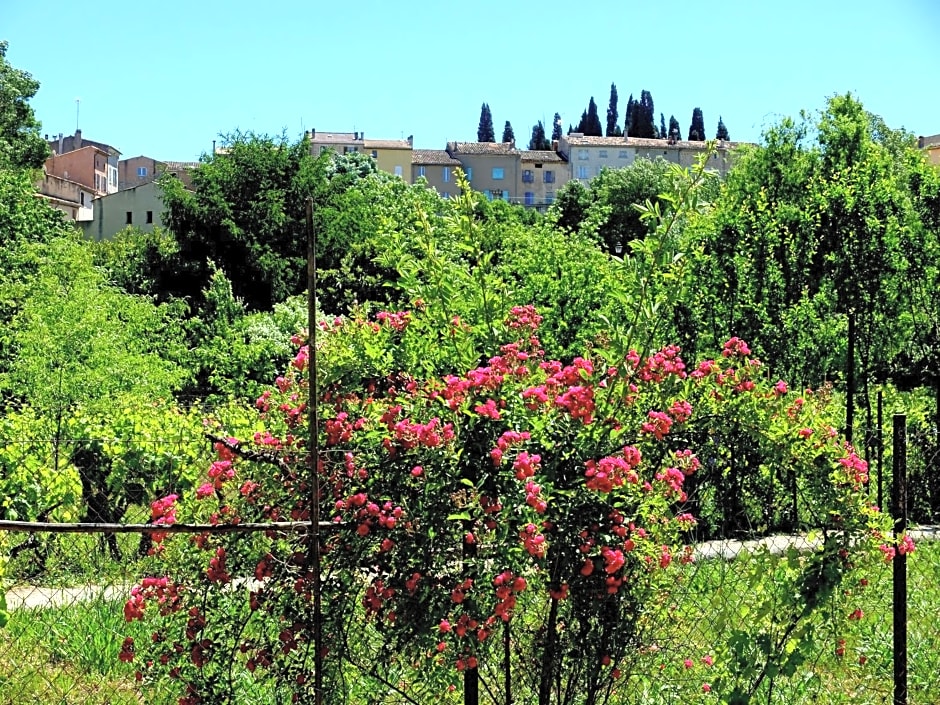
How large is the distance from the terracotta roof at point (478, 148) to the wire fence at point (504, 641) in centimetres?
7656

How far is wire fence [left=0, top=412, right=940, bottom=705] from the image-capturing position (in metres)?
3.46

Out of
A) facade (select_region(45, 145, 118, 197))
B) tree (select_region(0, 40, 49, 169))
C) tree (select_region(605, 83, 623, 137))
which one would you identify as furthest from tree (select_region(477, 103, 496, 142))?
tree (select_region(0, 40, 49, 169))

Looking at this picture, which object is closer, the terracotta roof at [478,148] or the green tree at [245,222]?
the green tree at [245,222]

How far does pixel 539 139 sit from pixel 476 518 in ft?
337

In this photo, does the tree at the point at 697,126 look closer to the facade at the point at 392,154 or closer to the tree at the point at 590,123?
the tree at the point at 590,123

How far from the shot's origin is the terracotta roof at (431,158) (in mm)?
79875

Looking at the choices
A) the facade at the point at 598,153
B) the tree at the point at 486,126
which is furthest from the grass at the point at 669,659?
the tree at the point at 486,126

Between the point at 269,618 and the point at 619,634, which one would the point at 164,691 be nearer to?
the point at 269,618

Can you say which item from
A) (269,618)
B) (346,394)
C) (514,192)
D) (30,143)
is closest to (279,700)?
(269,618)

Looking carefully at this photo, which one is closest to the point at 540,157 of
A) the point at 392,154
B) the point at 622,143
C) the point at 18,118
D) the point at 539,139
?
the point at 622,143

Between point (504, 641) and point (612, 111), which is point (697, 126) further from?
point (504, 641)

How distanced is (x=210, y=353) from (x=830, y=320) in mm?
9897

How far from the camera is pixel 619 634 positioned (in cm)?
Answer: 344

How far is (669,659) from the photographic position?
3.86m
